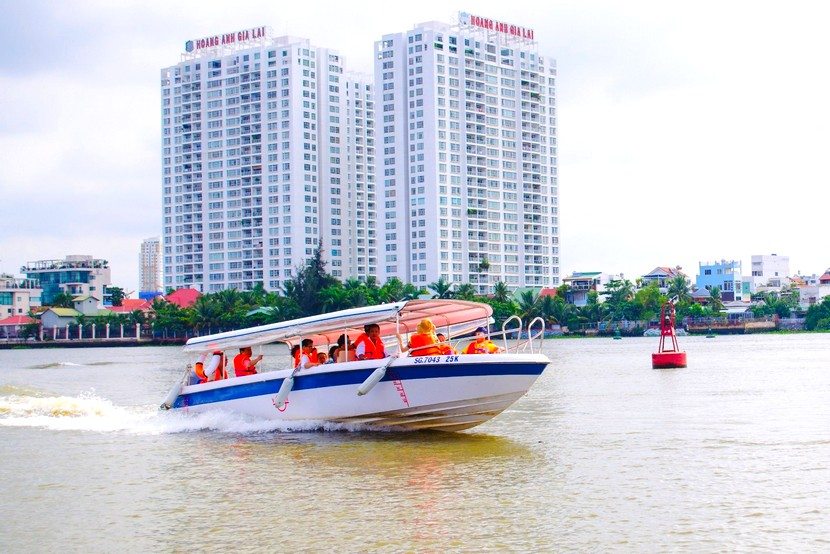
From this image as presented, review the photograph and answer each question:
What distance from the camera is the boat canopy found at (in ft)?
69.5

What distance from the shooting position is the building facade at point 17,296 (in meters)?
182

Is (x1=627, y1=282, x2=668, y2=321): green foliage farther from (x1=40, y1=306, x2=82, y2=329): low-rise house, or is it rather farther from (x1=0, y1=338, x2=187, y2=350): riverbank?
(x1=40, y1=306, x2=82, y2=329): low-rise house

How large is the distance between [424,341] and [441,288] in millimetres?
111104

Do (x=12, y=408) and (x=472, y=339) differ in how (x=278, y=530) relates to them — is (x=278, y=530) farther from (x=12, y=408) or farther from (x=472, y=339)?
(x=12, y=408)

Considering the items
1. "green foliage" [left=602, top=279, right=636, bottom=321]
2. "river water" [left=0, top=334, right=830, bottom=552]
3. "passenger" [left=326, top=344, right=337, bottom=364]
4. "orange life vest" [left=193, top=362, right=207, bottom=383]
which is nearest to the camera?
"river water" [left=0, top=334, right=830, bottom=552]

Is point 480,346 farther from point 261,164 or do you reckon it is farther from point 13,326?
point 13,326

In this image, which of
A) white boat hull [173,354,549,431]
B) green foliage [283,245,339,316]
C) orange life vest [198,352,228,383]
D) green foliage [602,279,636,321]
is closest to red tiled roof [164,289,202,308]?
green foliage [283,245,339,316]

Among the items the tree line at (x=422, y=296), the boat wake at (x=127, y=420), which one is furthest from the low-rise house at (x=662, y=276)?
the boat wake at (x=127, y=420)

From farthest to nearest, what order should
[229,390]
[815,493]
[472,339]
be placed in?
1. [229,390]
2. [472,339]
3. [815,493]

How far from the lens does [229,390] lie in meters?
23.6

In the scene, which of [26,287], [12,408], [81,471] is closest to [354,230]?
[26,287]

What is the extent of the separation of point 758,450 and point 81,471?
12.2 meters

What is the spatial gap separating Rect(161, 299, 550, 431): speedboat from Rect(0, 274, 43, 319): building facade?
540ft

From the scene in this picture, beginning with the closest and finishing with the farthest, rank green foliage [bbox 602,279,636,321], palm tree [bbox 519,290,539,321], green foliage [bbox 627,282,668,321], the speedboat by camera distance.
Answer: the speedboat < palm tree [bbox 519,290,539,321] < green foliage [bbox 627,282,668,321] < green foliage [bbox 602,279,636,321]
